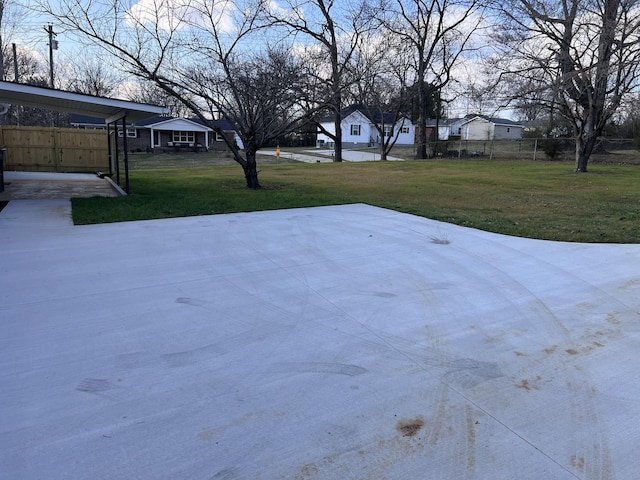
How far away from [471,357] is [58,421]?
2601 millimetres

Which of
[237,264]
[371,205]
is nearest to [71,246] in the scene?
[237,264]

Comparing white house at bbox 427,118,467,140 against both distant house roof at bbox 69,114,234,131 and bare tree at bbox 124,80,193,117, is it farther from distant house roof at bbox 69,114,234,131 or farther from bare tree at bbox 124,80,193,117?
bare tree at bbox 124,80,193,117

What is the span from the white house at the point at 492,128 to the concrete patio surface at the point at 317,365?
55.8 m

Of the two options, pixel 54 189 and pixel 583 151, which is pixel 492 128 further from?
pixel 54 189

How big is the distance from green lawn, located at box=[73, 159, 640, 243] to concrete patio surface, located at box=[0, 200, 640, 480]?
2403 mm

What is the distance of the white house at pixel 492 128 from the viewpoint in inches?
2258

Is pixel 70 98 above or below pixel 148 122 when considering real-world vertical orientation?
below

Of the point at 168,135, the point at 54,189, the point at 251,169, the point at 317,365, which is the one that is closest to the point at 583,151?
the point at 251,169

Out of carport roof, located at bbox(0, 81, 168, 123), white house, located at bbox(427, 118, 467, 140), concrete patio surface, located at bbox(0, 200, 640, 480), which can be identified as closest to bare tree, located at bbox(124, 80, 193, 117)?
carport roof, located at bbox(0, 81, 168, 123)

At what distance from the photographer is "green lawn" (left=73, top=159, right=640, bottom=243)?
841 centimetres

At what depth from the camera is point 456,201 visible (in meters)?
12.0

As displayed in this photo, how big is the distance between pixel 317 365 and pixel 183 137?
4403 centimetres

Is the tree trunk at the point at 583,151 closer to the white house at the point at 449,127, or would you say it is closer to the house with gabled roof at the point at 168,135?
the house with gabled roof at the point at 168,135

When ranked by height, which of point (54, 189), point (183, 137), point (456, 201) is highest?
point (183, 137)
